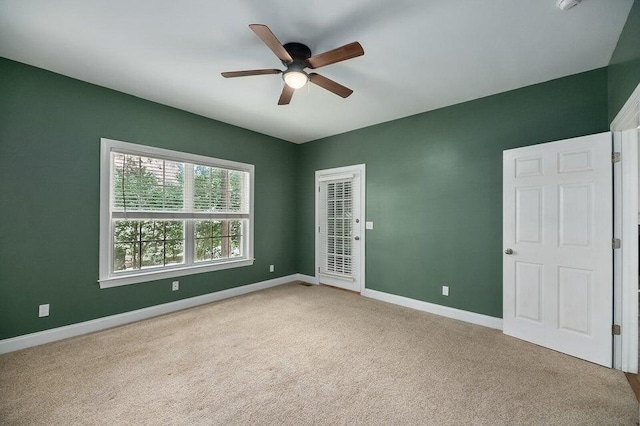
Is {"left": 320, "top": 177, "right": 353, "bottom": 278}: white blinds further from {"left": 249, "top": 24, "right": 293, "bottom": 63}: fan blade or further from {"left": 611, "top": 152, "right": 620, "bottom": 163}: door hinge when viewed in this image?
{"left": 611, "top": 152, "right": 620, "bottom": 163}: door hinge

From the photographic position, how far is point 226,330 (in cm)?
309

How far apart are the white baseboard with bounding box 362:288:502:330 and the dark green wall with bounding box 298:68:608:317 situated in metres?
0.07

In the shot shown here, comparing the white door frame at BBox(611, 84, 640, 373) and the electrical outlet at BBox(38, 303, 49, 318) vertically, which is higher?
the white door frame at BBox(611, 84, 640, 373)

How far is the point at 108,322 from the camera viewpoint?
3162 millimetres

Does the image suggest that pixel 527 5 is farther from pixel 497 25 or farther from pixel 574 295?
pixel 574 295

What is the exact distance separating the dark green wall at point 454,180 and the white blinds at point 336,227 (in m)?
0.40

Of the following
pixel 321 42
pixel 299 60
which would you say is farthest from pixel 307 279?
pixel 321 42

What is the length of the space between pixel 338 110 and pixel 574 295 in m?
3.27

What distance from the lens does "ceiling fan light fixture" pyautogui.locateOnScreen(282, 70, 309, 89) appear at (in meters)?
2.33

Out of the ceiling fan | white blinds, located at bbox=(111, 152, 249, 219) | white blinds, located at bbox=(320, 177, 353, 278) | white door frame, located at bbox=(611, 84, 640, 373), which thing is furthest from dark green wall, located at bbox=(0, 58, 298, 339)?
white door frame, located at bbox=(611, 84, 640, 373)

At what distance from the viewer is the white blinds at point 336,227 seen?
4.79 m

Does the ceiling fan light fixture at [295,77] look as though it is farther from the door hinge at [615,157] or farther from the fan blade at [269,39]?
the door hinge at [615,157]

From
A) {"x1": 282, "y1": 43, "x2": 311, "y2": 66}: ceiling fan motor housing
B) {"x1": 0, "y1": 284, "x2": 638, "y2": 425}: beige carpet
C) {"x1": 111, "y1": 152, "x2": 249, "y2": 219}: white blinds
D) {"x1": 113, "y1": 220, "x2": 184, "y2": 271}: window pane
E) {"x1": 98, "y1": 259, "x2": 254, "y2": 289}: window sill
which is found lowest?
{"x1": 0, "y1": 284, "x2": 638, "y2": 425}: beige carpet

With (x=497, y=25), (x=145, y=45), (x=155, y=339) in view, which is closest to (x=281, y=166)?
(x=145, y=45)
